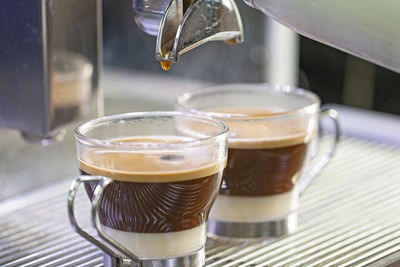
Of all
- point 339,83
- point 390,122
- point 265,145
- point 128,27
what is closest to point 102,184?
point 265,145

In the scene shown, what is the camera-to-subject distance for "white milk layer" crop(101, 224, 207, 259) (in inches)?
18.8

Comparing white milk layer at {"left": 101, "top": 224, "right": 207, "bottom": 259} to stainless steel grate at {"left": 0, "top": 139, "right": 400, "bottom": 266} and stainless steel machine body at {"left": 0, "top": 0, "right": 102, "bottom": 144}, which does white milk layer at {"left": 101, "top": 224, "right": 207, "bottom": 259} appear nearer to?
stainless steel grate at {"left": 0, "top": 139, "right": 400, "bottom": 266}

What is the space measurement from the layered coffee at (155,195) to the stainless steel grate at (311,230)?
0.15ft

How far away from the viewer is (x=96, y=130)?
1.71 ft

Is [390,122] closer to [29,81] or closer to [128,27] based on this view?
[29,81]

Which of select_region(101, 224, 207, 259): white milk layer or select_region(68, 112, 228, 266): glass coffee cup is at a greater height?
select_region(68, 112, 228, 266): glass coffee cup

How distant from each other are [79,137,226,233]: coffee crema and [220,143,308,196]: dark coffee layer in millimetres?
61

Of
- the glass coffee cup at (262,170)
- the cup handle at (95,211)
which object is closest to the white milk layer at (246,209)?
the glass coffee cup at (262,170)

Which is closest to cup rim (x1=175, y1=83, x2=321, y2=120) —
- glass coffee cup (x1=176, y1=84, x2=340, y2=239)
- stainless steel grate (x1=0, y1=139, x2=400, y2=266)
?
glass coffee cup (x1=176, y1=84, x2=340, y2=239)

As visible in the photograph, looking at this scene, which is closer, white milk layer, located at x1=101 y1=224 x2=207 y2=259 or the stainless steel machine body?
white milk layer, located at x1=101 y1=224 x2=207 y2=259

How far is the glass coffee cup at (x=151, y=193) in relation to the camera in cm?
46

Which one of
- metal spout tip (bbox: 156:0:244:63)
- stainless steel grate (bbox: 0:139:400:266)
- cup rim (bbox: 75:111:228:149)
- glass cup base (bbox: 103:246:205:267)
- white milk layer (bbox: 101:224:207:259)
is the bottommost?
stainless steel grate (bbox: 0:139:400:266)

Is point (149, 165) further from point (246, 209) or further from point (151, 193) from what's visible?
point (246, 209)

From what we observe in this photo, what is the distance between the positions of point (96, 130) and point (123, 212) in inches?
3.1
